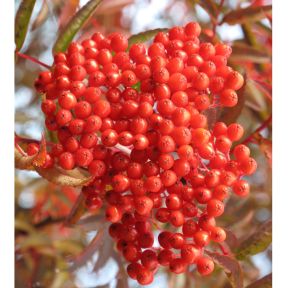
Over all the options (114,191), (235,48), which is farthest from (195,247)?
(235,48)

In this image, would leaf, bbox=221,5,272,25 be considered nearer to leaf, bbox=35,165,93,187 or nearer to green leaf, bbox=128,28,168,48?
green leaf, bbox=128,28,168,48

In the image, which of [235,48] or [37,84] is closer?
[37,84]

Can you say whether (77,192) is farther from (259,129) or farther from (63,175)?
(259,129)

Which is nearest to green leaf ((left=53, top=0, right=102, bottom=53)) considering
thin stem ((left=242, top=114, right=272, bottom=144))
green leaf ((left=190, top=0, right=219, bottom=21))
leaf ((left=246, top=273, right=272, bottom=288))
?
green leaf ((left=190, top=0, right=219, bottom=21))

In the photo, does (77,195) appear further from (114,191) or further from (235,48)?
(235,48)

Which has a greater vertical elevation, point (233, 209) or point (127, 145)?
point (127, 145)
